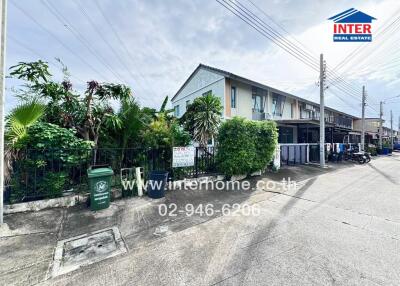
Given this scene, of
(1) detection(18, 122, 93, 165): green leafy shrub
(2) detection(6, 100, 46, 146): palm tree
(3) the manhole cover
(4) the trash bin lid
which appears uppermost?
(2) detection(6, 100, 46, 146): palm tree

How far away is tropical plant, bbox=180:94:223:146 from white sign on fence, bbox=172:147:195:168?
1.22 meters

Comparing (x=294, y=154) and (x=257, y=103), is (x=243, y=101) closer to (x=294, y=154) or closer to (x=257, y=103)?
(x=257, y=103)

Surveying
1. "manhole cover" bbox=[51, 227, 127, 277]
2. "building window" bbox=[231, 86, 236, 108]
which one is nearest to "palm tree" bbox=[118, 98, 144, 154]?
"manhole cover" bbox=[51, 227, 127, 277]

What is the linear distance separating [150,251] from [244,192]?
14.1 feet

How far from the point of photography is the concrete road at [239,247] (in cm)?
265

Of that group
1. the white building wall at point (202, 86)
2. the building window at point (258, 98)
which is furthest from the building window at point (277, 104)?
the white building wall at point (202, 86)

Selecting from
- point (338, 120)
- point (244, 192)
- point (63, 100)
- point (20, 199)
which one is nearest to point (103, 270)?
point (20, 199)

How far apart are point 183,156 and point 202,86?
11601 mm

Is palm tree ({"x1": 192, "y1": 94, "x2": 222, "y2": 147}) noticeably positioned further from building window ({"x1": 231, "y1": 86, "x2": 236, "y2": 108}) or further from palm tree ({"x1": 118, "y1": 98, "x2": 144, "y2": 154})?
building window ({"x1": 231, "y1": 86, "x2": 236, "y2": 108})

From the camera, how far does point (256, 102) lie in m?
16.4

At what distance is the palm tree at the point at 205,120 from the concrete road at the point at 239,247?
3343 millimetres

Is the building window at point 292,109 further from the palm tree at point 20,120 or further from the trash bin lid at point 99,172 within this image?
the palm tree at point 20,120

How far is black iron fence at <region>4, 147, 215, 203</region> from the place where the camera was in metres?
4.75

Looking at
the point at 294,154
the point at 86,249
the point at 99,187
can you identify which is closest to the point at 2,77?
the point at 99,187
